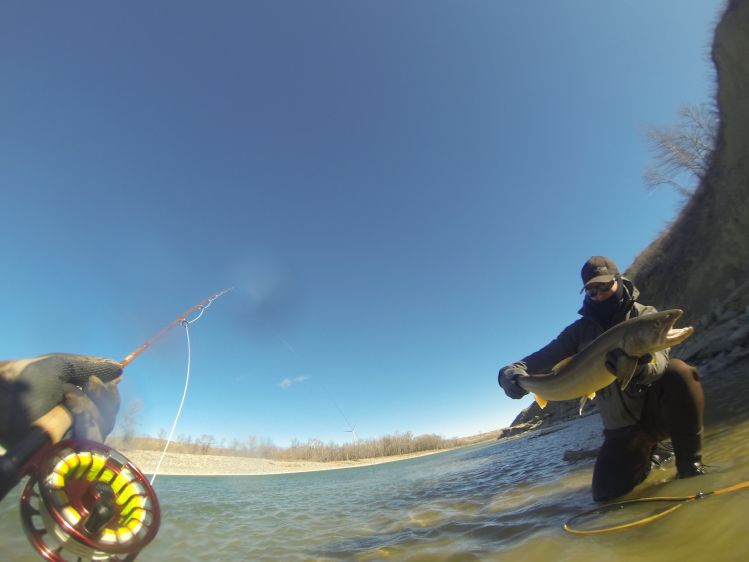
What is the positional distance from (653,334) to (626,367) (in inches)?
13.4

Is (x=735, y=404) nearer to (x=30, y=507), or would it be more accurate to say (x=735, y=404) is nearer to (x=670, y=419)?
(x=670, y=419)

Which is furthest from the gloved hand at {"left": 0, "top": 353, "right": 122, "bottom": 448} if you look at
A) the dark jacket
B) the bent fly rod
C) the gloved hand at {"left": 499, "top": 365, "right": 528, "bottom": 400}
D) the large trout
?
the dark jacket

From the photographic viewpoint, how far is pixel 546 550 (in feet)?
7.81

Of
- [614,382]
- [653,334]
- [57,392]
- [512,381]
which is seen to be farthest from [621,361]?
[57,392]

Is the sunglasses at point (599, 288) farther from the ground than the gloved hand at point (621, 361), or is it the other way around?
the sunglasses at point (599, 288)

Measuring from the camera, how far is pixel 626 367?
2979 millimetres

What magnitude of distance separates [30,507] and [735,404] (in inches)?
342

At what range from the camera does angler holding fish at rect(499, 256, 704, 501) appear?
117 inches

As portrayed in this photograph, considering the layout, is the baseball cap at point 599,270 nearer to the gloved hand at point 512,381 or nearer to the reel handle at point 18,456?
the gloved hand at point 512,381

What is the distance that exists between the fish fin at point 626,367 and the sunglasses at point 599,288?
2.62 feet

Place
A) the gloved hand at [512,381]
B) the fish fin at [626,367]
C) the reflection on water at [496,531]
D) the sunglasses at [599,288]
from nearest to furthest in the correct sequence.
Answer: the reflection on water at [496,531], the fish fin at [626,367], the sunglasses at [599,288], the gloved hand at [512,381]

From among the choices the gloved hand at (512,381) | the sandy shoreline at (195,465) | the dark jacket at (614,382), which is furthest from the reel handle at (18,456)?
the sandy shoreline at (195,465)

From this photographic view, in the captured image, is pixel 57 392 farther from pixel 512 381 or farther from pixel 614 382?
pixel 614 382

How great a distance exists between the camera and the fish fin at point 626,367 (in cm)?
296
